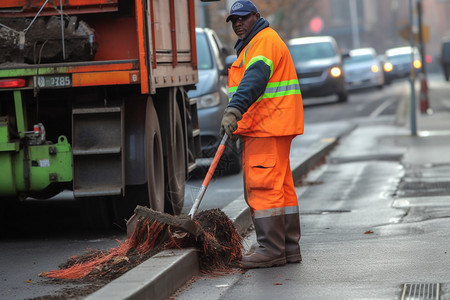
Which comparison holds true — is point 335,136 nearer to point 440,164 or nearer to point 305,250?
point 440,164

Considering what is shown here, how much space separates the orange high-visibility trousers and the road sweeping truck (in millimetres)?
1462

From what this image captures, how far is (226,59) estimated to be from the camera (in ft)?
49.9

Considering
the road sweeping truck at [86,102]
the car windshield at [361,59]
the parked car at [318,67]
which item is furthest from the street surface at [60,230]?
the car windshield at [361,59]

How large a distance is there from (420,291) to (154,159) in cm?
393

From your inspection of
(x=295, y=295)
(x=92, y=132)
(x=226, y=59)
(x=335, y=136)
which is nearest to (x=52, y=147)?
(x=92, y=132)

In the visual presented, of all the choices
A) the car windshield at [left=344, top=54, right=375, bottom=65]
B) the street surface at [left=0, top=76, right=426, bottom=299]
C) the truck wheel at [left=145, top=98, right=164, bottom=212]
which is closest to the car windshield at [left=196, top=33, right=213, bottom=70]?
the street surface at [left=0, top=76, right=426, bottom=299]

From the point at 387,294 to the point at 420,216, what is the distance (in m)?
3.67

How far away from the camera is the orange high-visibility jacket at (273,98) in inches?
286

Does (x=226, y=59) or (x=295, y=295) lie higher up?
(x=226, y=59)

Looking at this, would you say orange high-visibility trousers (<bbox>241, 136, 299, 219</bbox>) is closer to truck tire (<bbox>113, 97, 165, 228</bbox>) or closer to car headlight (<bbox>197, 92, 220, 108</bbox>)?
truck tire (<bbox>113, 97, 165, 228</bbox>)

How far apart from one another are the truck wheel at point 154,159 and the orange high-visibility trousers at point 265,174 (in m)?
1.68

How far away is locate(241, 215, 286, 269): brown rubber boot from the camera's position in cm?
722

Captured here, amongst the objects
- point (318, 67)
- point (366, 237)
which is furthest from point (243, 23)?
point (318, 67)

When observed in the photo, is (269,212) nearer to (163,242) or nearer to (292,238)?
(292,238)
